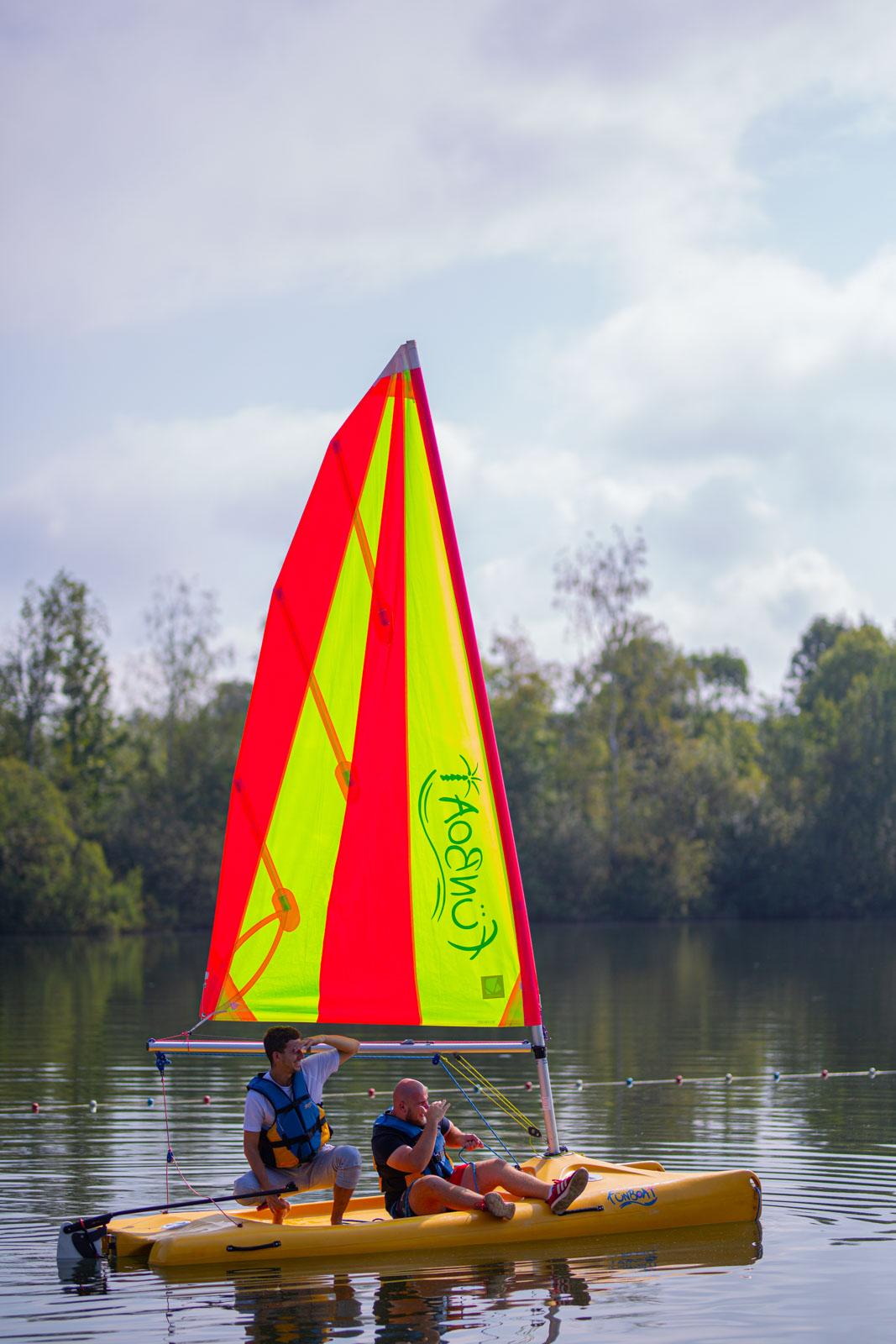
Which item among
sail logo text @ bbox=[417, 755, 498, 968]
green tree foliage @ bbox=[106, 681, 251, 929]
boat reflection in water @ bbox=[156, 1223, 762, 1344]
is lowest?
boat reflection in water @ bbox=[156, 1223, 762, 1344]

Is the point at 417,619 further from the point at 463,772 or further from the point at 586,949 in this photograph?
the point at 586,949

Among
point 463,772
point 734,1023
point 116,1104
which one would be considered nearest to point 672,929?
point 734,1023

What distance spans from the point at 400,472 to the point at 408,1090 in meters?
4.04

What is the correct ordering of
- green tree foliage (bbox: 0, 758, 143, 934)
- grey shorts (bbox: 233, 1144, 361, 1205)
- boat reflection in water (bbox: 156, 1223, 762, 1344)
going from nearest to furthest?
boat reflection in water (bbox: 156, 1223, 762, 1344)
grey shorts (bbox: 233, 1144, 361, 1205)
green tree foliage (bbox: 0, 758, 143, 934)

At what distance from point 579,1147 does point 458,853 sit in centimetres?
431

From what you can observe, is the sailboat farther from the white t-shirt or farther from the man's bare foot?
the man's bare foot

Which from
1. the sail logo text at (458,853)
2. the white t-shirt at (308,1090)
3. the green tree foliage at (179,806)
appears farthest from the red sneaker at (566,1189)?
the green tree foliage at (179,806)

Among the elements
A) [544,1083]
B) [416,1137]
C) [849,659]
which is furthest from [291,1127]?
[849,659]

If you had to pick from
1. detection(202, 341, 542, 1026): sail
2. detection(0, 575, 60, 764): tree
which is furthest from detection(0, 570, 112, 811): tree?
detection(202, 341, 542, 1026): sail

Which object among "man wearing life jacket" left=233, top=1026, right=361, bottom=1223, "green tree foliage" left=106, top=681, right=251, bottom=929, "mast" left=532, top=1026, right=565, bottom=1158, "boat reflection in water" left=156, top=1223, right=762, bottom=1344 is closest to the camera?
"boat reflection in water" left=156, top=1223, right=762, bottom=1344

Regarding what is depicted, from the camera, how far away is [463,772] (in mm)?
10914

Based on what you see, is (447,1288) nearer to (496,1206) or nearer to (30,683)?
(496,1206)

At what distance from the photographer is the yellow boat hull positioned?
9.89m

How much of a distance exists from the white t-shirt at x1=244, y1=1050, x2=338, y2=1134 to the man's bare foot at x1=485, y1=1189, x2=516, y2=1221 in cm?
122
